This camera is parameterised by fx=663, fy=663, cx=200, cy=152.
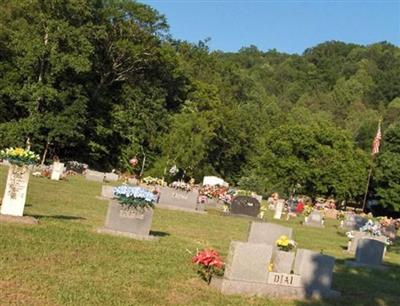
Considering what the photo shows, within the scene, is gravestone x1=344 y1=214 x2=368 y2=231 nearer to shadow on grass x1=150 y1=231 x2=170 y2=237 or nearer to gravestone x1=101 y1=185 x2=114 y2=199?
gravestone x1=101 y1=185 x2=114 y2=199

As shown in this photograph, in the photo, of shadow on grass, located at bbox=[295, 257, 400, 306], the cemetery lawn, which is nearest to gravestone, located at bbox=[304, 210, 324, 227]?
shadow on grass, located at bbox=[295, 257, 400, 306]

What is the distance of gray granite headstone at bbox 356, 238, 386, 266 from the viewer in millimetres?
16828

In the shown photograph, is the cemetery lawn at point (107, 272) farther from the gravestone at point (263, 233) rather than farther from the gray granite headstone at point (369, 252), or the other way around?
the gravestone at point (263, 233)

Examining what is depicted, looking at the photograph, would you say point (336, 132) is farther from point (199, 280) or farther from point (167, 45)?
point (199, 280)

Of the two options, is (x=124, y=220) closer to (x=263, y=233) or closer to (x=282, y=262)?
(x=263, y=233)

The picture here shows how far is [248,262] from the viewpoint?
10.2m

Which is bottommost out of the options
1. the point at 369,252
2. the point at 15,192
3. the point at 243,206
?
the point at 243,206

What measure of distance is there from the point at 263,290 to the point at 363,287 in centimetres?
325

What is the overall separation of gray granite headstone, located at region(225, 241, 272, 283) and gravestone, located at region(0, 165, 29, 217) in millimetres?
4957

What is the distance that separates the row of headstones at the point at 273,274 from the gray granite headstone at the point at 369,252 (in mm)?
6071

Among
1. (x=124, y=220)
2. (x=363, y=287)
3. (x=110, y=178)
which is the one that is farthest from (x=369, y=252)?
(x=110, y=178)

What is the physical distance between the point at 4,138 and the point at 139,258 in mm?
41033

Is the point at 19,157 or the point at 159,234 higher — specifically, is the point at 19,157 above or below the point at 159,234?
above

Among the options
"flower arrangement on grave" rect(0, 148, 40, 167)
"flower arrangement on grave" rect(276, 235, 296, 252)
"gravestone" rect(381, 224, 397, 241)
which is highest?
"flower arrangement on grave" rect(0, 148, 40, 167)
